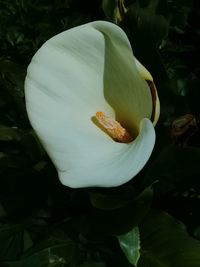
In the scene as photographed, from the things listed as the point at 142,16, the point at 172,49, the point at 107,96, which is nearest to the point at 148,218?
the point at 107,96

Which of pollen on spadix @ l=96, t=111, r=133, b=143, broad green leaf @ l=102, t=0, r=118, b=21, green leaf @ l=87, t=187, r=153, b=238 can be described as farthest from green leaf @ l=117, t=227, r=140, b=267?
broad green leaf @ l=102, t=0, r=118, b=21

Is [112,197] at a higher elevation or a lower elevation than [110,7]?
lower

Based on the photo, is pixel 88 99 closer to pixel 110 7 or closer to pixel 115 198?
pixel 115 198

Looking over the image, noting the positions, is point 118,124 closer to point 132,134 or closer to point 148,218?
point 132,134

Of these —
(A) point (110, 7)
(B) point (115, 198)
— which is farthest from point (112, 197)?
(A) point (110, 7)

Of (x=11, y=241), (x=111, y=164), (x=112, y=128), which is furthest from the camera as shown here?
(x=11, y=241)

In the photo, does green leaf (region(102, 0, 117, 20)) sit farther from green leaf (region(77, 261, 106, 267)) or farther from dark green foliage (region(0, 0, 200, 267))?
green leaf (region(77, 261, 106, 267))

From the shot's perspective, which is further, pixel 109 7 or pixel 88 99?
pixel 109 7
